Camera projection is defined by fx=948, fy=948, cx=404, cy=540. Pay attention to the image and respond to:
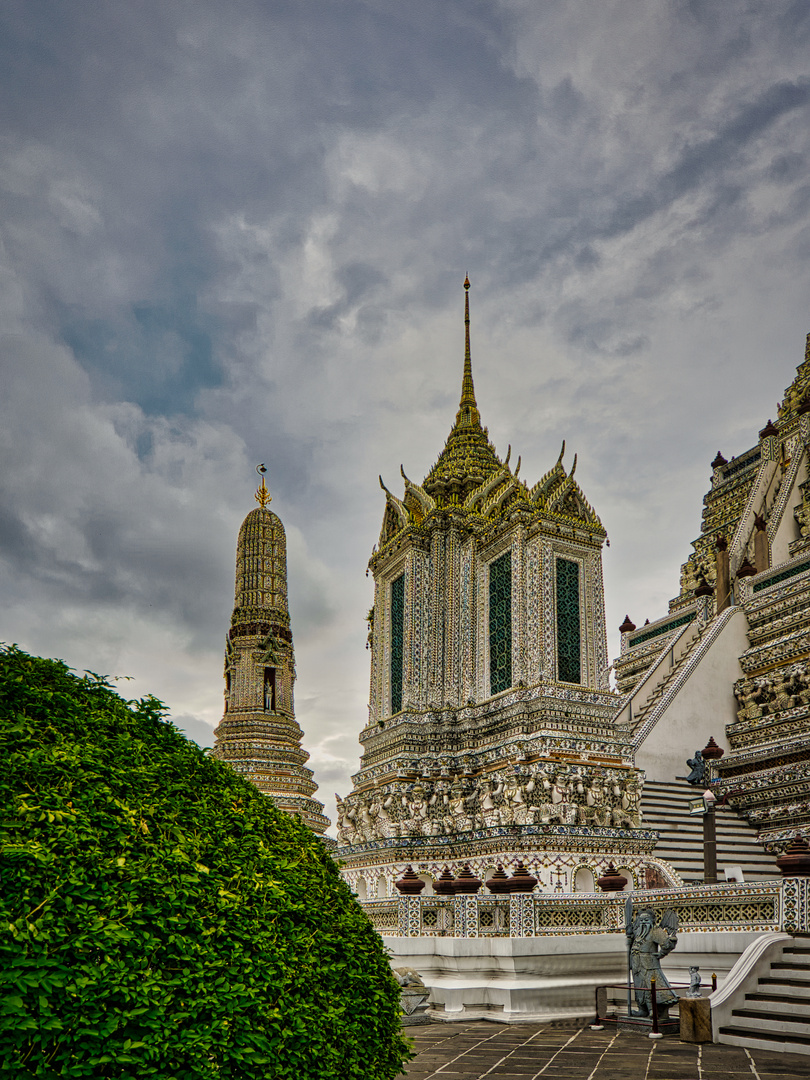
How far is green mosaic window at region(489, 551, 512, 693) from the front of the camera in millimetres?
21812

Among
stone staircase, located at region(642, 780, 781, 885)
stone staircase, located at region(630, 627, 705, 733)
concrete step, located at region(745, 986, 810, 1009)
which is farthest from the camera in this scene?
stone staircase, located at region(630, 627, 705, 733)

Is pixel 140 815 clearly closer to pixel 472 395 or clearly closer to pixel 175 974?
pixel 175 974

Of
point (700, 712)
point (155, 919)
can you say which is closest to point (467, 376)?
point (700, 712)

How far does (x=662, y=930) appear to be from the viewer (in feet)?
31.4

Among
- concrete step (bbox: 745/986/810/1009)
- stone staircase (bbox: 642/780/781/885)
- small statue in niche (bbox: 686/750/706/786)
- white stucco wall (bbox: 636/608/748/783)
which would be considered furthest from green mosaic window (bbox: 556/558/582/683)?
concrete step (bbox: 745/986/810/1009)

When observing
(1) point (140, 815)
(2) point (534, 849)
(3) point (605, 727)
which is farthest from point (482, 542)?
(1) point (140, 815)

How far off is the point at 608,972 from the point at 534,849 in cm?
612

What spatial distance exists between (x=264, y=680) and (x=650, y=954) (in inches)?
986

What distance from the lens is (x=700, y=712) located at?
22.8 m

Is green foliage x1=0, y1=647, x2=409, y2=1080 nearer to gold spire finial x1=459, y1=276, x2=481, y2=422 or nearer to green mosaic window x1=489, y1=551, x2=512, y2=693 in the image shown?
green mosaic window x1=489, y1=551, x2=512, y2=693

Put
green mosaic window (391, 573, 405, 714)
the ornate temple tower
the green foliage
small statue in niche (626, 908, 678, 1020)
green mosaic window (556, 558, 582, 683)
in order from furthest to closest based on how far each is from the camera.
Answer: the ornate temple tower → green mosaic window (391, 573, 405, 714) → green mosaic window (556, 558, 582, 683) → small statue in niche (626, 908, 678, 1020) → the green foliage

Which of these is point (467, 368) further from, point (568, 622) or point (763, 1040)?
point (763, 1040)

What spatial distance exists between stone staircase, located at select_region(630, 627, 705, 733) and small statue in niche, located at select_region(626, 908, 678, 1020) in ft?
41.5

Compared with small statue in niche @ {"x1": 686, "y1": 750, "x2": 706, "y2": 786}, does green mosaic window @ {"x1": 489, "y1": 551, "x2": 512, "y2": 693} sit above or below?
above
